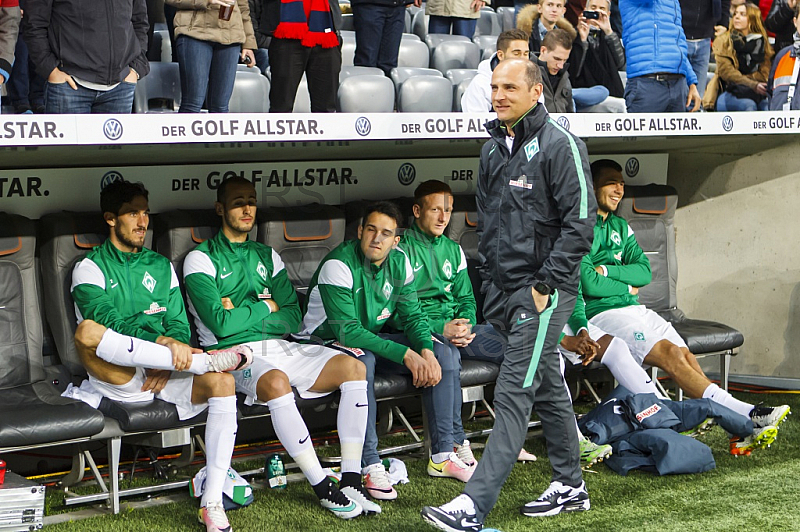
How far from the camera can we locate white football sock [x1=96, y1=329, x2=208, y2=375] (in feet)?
13.1

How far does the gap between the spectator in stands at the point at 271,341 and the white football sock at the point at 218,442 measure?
0.21 metres

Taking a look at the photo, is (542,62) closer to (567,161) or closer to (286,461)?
(567,161)

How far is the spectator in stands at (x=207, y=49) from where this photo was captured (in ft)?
15.9

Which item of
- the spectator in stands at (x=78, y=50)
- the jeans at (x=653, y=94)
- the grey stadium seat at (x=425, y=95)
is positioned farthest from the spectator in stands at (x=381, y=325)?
the jeans at (x=653, y=94)

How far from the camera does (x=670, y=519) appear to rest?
3859 millimetres

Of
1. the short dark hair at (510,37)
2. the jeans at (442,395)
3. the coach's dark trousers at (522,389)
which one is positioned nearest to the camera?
the coach's dark trousers at (522,389)

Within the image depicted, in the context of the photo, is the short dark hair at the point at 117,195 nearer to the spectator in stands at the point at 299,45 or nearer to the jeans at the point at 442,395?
the spectator in stands at the point at 299,45

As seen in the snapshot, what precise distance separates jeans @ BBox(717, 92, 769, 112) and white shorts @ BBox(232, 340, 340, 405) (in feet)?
16.9

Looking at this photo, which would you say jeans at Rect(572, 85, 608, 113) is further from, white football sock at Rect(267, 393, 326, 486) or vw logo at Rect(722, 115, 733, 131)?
white football sock at Rect(267, 393, 326, 486)

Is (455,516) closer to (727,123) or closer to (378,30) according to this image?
(727,123)

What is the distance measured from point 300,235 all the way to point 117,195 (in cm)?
110

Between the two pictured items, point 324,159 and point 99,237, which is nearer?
point 99,237

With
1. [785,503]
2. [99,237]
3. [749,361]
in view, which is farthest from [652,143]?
[99,237]

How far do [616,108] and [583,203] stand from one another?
4.22m
